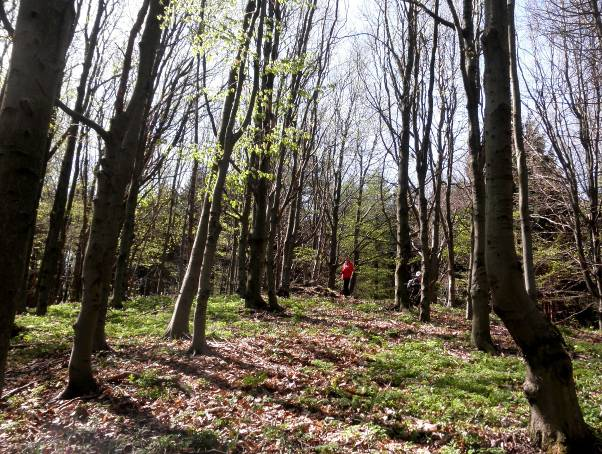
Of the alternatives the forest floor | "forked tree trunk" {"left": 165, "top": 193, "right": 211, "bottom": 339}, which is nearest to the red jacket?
the forest floor

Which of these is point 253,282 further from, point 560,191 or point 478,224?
point 560,191

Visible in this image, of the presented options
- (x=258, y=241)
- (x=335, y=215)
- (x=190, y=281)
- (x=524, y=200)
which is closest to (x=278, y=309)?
(x=258, y=241)

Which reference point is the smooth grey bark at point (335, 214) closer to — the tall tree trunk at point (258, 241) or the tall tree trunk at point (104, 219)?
the tall tree trunk at point (258, 241)

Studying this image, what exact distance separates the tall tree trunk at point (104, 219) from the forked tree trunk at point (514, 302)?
459 cm

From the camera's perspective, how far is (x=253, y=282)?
12.5 meters

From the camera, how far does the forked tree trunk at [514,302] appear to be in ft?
12.3

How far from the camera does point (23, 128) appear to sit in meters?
1.87

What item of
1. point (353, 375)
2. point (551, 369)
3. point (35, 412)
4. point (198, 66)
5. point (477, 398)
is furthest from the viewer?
point (198, 66)

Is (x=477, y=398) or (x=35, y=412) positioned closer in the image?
(x=35, y=412)

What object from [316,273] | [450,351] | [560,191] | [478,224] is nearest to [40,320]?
[450,351]

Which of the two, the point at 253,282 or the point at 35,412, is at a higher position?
the point at 253,282

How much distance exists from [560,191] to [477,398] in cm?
984

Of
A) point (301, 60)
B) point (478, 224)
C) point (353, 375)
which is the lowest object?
point (353, 375)

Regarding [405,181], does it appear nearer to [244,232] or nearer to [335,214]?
[244,232]
